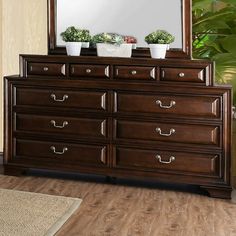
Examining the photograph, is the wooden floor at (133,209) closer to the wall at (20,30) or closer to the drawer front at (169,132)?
the drawer front at (169,132)

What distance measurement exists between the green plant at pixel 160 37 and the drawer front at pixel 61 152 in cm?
78

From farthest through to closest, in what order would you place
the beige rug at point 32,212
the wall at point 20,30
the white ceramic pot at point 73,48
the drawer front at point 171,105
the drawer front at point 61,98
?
the wall at point 20,30 < the white ceramic pot at point 73,48 < the drawer front at point 61,98 < the drawer front at point 171,105 < the beige rug at point 32,212

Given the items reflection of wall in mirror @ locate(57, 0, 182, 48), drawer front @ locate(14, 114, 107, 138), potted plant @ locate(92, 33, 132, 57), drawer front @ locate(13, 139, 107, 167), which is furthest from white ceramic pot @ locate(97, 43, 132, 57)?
drawer front @ locate(13, 139, 107, 167)

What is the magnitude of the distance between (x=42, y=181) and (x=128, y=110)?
2.61ft

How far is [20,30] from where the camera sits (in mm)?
4008

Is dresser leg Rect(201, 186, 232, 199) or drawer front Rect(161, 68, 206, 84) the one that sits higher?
drawer front Rect(161, 68, 206, 84)

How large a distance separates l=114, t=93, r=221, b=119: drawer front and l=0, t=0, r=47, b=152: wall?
3.39 feet

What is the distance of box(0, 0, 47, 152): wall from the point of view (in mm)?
3961

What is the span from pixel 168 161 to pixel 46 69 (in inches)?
40.9

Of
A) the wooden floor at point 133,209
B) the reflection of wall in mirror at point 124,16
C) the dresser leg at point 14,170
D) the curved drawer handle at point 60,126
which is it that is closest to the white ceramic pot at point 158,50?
the reflection of wall in mirror at point 124,16

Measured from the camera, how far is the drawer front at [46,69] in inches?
136

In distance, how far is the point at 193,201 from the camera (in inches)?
124

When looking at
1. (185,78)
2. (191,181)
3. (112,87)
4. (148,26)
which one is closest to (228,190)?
(191,181)

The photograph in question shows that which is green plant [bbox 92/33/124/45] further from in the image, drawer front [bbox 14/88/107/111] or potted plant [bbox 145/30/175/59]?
drawer front [bbox 14/88/107/111]
